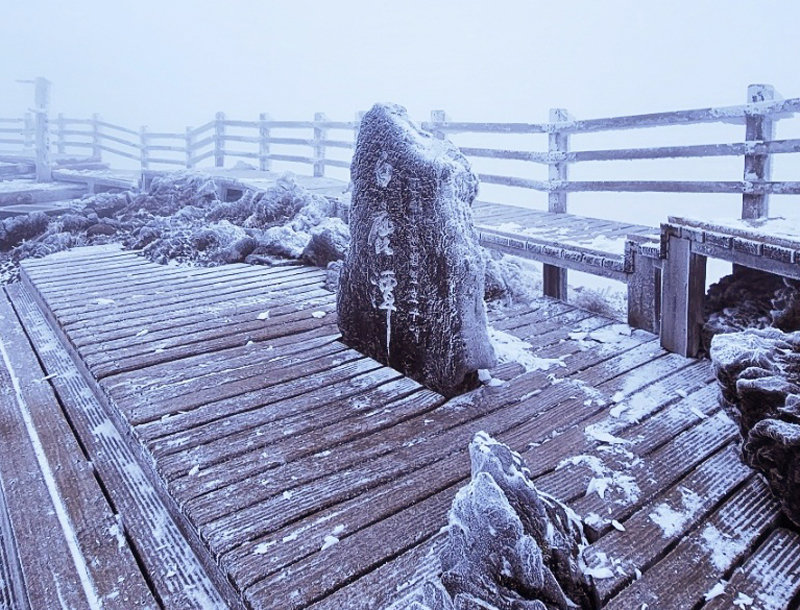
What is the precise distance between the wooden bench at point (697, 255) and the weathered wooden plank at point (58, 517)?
2.85 metres

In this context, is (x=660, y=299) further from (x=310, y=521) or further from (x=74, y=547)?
(x=74, y=547)

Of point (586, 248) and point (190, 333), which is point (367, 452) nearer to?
point (190, 333)

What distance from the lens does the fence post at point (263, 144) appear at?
41.8ft

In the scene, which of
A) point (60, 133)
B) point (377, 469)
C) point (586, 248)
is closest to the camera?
point (377, 469)

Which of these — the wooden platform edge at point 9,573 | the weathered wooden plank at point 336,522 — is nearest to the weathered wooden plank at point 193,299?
the wooden platform edge at point 9,573

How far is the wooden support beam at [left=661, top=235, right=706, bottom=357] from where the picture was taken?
3.29 meters

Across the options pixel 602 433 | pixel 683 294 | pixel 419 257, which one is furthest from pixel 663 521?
pixel 683 294

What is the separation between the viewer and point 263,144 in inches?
506

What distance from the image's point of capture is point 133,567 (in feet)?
6.15

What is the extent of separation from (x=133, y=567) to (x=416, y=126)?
243 cm

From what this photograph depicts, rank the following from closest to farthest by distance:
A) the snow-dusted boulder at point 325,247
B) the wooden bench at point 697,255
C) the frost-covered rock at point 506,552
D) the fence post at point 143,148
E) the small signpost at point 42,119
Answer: the frost-covered rock at point 506,552
the wooden bench at point 697,255
the snow-dusted boulder at point 325,247
the small signpost at point 42,119
the fence post at point 143,148

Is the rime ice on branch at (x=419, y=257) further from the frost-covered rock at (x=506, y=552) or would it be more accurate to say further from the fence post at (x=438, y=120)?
the fence post at (x=438, y=120)

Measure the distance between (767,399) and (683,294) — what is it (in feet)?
4.09

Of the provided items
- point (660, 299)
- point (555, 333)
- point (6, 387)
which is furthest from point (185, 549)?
point (660, 299)
